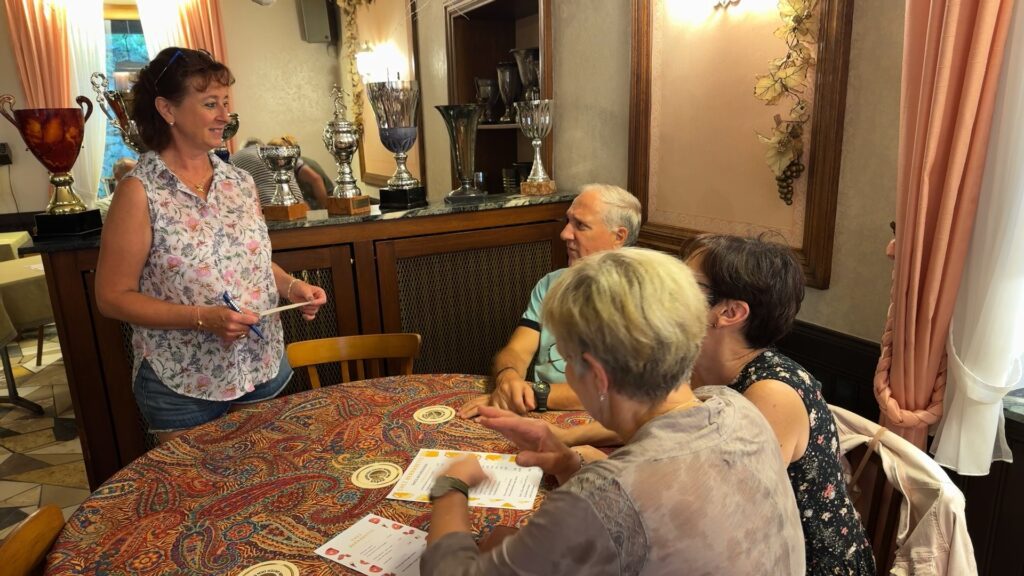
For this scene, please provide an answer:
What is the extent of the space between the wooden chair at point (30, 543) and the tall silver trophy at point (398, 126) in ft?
5.61

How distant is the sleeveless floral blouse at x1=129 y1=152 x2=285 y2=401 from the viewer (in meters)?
1.70

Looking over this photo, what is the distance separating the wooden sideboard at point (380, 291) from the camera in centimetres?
214

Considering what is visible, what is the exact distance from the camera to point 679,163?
2371 mm

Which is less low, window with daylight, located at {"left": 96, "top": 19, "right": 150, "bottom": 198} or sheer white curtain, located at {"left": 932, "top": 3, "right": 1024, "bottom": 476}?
window with daylight, located at {"left": 96, "top": 19, "right": 150, "bottom": 198}

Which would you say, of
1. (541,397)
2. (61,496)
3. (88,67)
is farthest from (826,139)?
(88,67)

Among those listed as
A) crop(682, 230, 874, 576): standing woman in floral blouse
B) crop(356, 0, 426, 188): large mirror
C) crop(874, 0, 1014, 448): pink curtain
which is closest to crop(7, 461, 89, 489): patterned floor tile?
crop(356, 0, 426, 188): large mirror

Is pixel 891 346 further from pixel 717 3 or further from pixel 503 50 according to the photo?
pixel 503 50

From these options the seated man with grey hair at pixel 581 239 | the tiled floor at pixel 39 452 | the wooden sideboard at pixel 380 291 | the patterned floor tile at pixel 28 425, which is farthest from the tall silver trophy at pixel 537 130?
the patterned floor tile at pixel 28 425

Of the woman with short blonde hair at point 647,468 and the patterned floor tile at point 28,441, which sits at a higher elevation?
the woman with short blonde hair at point 647,468

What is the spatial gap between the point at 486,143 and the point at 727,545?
3135 millimetres

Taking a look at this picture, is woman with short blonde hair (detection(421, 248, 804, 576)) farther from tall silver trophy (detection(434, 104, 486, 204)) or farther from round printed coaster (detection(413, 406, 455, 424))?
tall silver trophy (detection(434, 104, 486, 204))

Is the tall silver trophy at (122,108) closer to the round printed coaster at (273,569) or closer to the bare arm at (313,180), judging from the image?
the bare arm at (313,180)

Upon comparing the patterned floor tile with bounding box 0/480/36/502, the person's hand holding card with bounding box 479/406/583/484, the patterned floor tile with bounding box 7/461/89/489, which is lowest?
the patterned floor tile with bounding box 0/480/36/502

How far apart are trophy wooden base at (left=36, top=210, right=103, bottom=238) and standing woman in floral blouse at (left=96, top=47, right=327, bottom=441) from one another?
0.58m
